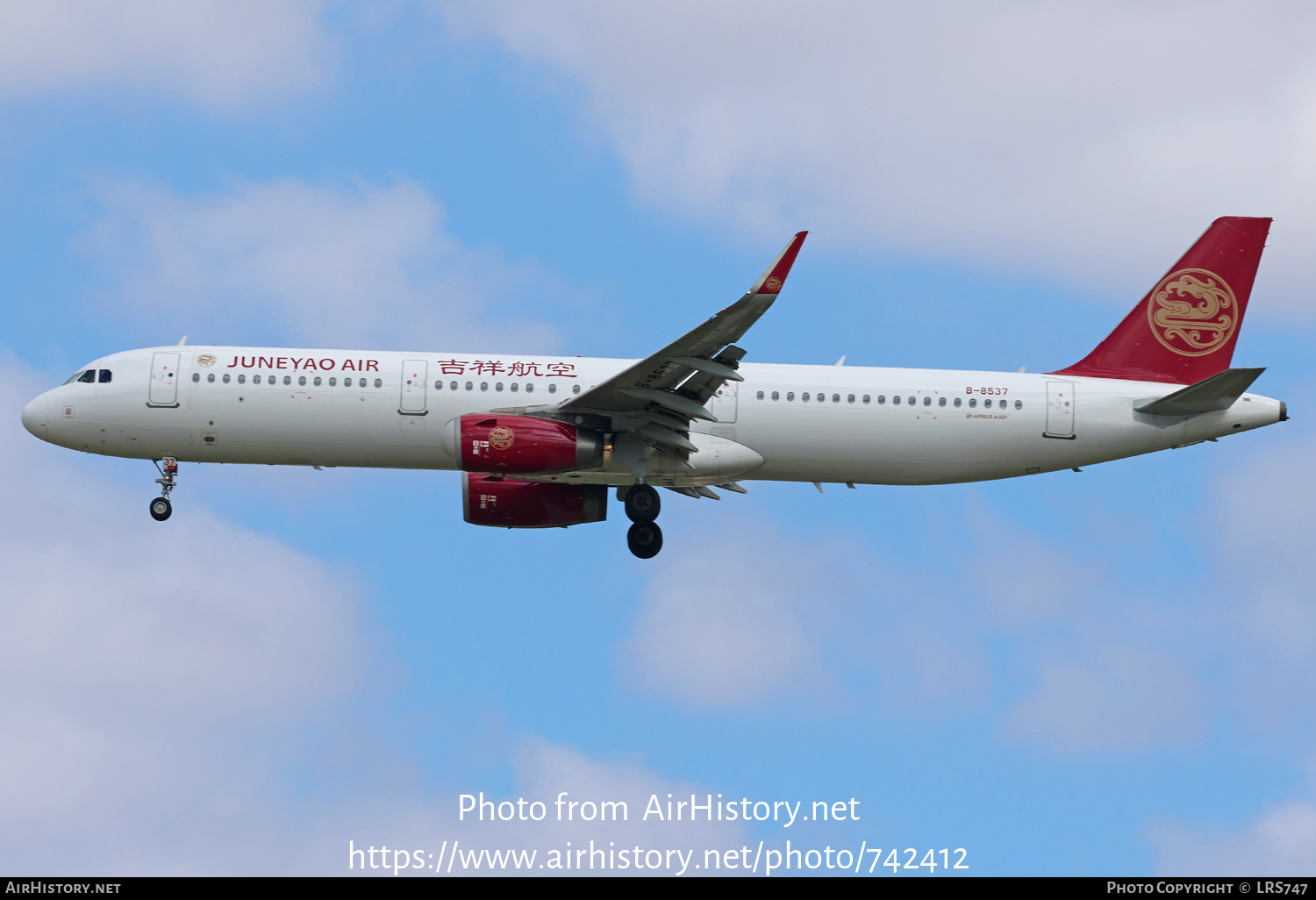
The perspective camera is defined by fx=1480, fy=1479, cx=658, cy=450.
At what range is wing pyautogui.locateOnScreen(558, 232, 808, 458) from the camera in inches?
1176

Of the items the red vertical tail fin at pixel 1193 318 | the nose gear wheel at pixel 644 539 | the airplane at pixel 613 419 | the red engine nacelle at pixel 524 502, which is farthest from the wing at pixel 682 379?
the red vertical tail fin at pixel 1193 318

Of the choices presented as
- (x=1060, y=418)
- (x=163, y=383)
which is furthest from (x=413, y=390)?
(x=1060, y=418)

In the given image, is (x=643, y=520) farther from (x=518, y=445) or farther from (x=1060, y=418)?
(x=1060, y=418)

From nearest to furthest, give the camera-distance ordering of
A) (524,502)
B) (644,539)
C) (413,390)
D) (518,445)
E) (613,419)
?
(518,445), (613,419), (413,390), (644,539), (524,502)

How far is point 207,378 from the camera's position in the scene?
116 ft

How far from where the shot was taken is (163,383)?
35.7 meters

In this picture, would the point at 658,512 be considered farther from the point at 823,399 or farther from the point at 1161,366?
the point at 1161,366

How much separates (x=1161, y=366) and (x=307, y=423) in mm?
21399

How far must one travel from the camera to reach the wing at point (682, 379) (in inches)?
1176

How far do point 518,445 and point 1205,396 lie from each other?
1637cm

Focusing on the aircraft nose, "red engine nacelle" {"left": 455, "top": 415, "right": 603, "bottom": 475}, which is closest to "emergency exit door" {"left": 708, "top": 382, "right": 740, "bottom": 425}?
"red engine nacelle" {"left": 455, "top": 415, "right": 603, "bottom": 475}

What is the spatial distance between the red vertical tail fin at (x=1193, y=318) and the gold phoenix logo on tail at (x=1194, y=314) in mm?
23

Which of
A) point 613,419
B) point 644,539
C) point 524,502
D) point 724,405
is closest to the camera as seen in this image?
point 613,419

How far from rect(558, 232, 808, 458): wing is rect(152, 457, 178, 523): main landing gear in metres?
9.90
